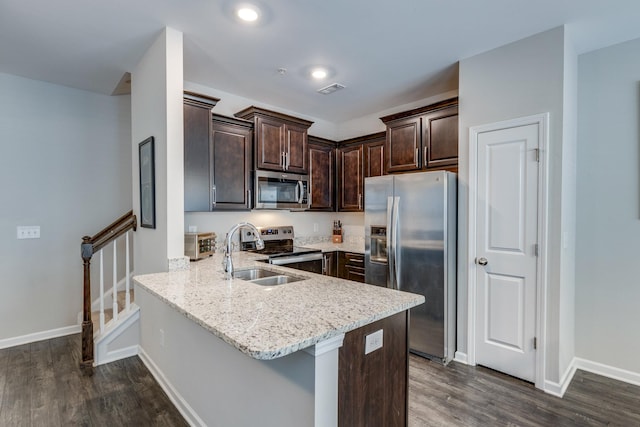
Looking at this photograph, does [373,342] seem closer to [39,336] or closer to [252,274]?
[252,274]

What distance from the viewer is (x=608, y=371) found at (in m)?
2.70

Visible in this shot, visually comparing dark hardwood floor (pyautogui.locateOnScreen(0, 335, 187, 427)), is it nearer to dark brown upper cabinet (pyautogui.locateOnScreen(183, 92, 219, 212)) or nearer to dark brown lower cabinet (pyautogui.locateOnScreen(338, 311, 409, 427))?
dark brown lower cabinet (pyautogui.locateOnScreen(338, 311, 409, 427))

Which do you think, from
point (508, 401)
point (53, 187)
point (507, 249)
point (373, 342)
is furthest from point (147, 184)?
point (508, 401)

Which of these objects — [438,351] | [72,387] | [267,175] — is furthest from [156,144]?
[438,351]

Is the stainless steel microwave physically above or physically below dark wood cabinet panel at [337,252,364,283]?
above

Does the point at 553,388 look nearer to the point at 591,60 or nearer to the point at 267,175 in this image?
the point at 591,60

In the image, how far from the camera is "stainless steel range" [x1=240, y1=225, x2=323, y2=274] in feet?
11.9

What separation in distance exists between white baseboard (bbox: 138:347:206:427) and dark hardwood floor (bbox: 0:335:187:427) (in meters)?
0.04

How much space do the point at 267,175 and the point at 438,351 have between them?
2.51 m

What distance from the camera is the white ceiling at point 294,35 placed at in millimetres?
2188

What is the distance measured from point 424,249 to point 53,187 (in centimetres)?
399

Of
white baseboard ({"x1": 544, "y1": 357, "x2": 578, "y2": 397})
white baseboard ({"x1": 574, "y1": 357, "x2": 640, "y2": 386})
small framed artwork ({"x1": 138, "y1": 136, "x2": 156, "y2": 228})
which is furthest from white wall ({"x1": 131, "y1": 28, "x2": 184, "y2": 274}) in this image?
white baseboard ({"x1": 574, "y1": 357, "x2": 640, "y2": 386})

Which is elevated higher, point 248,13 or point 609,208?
point 248,13

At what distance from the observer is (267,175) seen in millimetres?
3758
